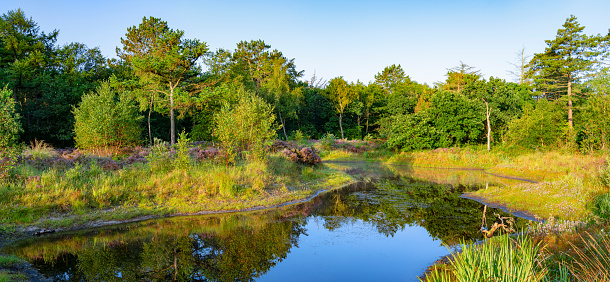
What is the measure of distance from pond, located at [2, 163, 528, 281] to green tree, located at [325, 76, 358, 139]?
41933 millimetres

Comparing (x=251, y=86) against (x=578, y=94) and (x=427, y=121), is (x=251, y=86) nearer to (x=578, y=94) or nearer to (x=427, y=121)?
(x=427, y=121)

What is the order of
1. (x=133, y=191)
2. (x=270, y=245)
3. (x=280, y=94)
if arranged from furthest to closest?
(x=280, y=94) < (x=133, y=191) < (x=270, y=245)

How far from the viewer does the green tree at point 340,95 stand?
55.8m

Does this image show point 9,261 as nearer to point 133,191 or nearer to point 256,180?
point 133,191

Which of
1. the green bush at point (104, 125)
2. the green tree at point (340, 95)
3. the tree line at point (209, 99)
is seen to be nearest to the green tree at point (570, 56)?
the tree line at point (209, 99)

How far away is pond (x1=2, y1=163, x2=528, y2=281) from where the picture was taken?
25.2 ft

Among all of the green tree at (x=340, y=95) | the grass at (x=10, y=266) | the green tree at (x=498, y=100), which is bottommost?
the grass at (x=10, y=266)

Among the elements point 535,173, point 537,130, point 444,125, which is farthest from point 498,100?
point 535,173

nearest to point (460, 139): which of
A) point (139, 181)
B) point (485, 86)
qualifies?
point (485, 86)

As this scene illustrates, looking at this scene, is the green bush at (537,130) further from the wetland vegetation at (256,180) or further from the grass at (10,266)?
the grass at (10,266)

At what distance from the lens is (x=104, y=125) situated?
68.6ft

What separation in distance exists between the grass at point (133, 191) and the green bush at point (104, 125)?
22.6 ft

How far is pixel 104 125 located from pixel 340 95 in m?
40.7

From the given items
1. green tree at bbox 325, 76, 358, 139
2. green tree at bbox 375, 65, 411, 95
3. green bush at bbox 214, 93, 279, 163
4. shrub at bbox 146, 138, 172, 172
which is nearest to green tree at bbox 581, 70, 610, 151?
green bush at bbox 214, 93, 279, 163
